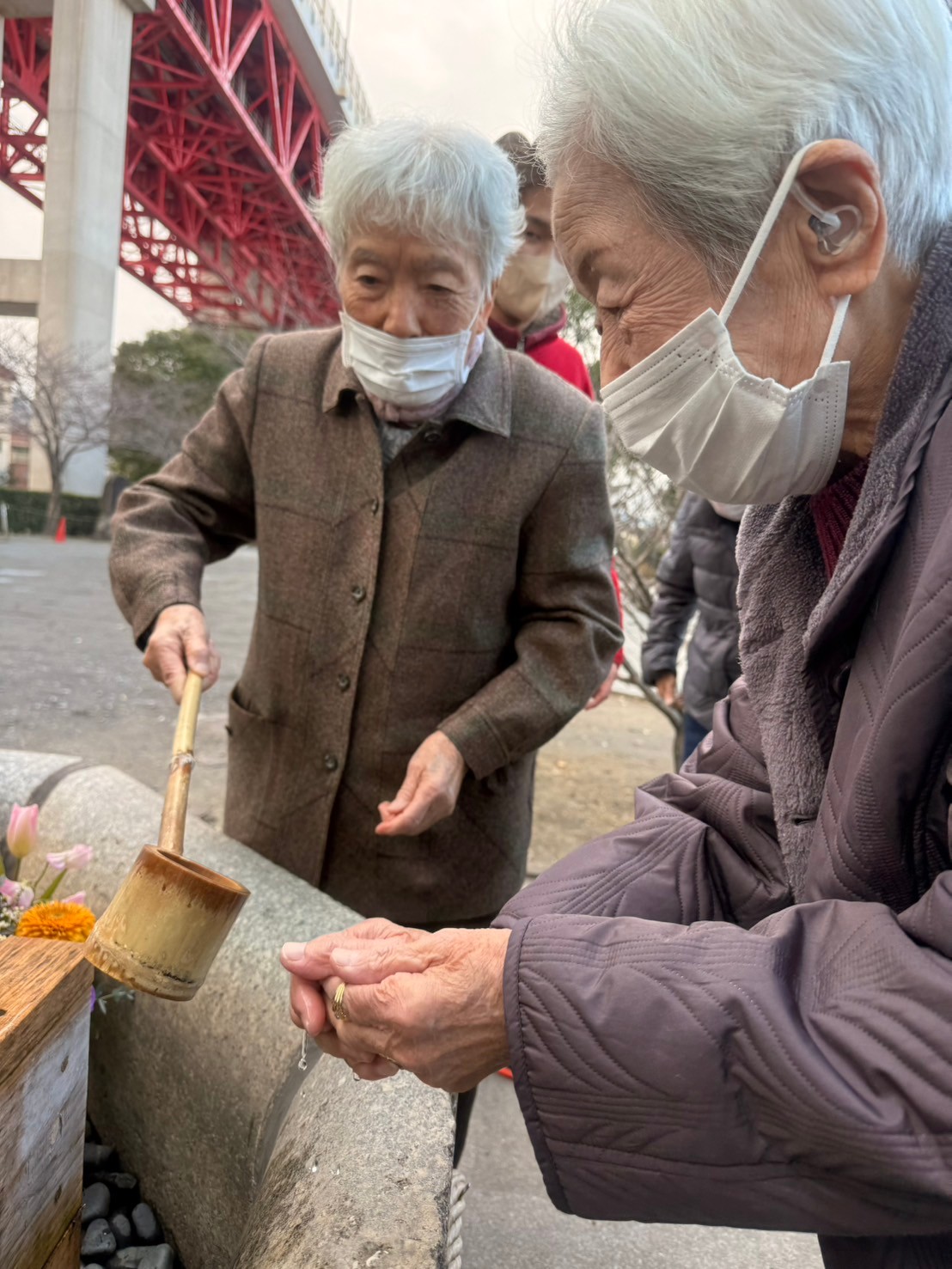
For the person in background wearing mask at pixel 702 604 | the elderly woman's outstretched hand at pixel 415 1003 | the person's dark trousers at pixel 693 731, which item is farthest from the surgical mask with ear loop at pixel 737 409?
the person's dark trousers at pixel 693 731

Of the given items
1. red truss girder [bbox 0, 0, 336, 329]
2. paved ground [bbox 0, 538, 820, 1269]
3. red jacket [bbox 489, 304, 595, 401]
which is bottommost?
paved ground [bbox 0, 538, 820, 1269]

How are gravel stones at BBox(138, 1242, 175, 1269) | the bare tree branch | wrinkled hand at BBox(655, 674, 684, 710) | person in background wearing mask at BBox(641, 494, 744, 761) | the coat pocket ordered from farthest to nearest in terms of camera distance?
wrinkled hand at BBox(655, 674, 684, 710) < person in background wearing mask at BBox(641, 494, 744, 761) < the bare tree branch < the coat pocket < gravel stones at BBox(138, 1242, 175, 1269)

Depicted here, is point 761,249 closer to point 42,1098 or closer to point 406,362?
point 406,362

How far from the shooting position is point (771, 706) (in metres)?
1.08

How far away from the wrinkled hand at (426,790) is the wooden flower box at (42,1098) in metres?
0.57

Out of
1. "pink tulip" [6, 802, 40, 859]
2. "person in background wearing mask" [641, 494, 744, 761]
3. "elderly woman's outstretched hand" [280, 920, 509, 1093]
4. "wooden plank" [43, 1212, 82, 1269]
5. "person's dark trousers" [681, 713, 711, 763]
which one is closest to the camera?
"elderly woman's outstretched hand" [280, 920, 509, 1093]

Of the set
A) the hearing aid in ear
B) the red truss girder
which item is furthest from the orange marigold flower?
the red truss girder

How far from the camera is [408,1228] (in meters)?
1.00

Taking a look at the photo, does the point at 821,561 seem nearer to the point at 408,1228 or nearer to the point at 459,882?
the point at 408,1228

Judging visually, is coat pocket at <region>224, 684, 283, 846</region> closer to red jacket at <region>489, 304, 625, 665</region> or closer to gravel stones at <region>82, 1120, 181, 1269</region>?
gravel stones at <region>82, 1120, 181, 1269</region>

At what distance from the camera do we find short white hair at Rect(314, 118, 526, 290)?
1674 millimetres

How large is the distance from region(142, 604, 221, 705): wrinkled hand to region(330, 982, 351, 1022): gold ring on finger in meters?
0.84

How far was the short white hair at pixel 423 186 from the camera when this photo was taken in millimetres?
1674

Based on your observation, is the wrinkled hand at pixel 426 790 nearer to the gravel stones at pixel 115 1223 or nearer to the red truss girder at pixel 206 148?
the gravel stones at pixel 115 1223
